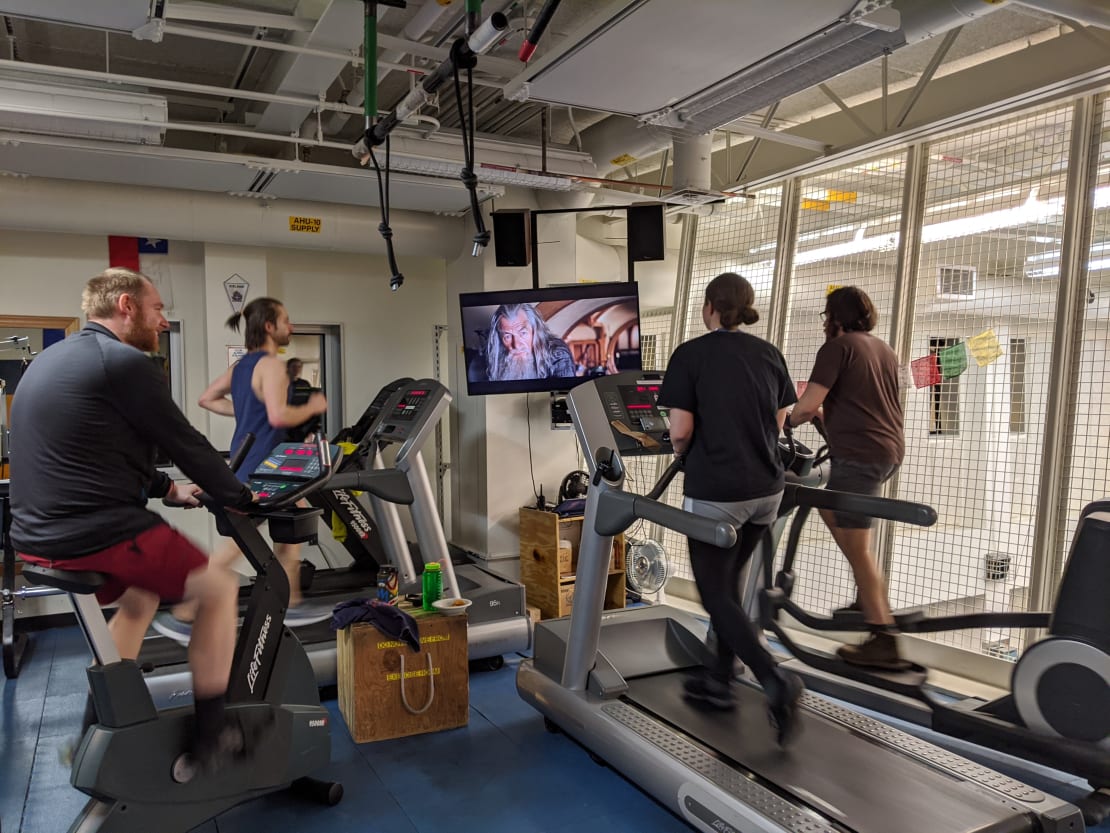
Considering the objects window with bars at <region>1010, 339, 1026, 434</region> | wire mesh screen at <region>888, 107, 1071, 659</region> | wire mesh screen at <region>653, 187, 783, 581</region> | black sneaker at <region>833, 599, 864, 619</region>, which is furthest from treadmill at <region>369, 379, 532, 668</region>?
window with bars at <region>1010, 339, 1026, 434</region>

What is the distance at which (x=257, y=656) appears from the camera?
2.90m

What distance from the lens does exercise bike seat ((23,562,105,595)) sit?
2412 mm

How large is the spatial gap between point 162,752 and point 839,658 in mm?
2729

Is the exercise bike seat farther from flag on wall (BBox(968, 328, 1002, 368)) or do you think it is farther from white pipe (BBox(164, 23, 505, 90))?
flag on wall (BBox(968, 328, 1002, 368))

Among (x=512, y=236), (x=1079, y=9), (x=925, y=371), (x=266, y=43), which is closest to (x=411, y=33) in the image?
(x=266, y=43)

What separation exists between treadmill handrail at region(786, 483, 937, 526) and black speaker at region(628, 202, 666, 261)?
2479 millimetres

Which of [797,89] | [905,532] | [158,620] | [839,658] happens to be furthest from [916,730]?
[158,620]

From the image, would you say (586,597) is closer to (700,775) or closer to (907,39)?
(700,775)

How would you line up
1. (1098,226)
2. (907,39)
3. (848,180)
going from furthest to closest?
(848,180), (1098,226), (907,39)

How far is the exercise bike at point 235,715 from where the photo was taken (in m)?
2.49

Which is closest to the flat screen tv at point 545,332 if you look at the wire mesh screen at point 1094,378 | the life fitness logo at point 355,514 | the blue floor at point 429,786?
the life fitness logo at point 355,514

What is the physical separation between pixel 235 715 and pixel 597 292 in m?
3.52

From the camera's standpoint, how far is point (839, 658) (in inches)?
146

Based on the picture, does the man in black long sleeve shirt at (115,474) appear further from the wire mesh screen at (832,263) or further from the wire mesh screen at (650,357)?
the wire mesh screen at (650,357)
